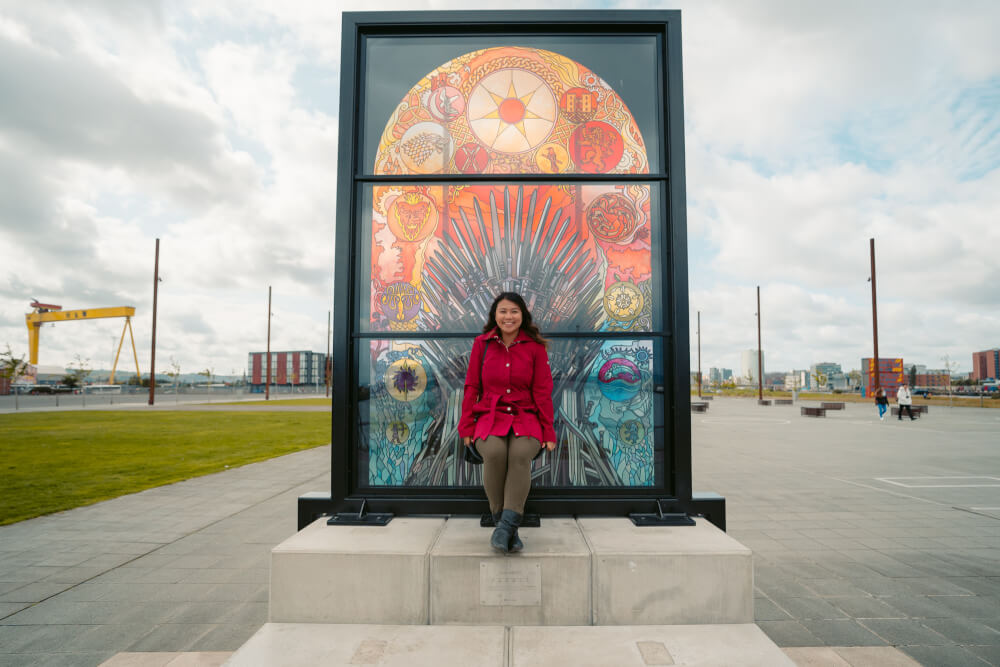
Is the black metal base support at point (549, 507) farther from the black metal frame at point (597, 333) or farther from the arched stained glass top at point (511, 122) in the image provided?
the arched stained glass top at point (511, 122)

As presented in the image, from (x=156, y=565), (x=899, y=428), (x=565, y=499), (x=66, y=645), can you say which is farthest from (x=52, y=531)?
(x=899, y=428)

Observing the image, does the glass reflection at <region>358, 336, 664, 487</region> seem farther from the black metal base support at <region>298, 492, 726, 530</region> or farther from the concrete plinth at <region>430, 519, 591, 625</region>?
the concrete plinth at <region>430, 519, 591, 625</region>

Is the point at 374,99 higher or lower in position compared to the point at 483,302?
higher

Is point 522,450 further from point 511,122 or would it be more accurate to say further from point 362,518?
point 511,122

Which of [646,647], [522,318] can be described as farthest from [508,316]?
[646,647]

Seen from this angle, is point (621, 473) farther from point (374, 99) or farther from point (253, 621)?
point (374, 99)

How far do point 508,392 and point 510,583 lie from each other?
3.49ft

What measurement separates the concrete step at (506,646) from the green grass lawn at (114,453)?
Result: 4.70 metres

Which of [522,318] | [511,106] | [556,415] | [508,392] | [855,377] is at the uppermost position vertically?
[511,106]

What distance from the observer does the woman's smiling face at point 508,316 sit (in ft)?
11.1

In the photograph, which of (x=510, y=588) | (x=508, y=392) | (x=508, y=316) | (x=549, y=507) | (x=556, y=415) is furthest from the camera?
(x=556, y=415)

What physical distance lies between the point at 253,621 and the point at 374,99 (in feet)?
12.3

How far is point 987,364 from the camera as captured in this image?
9394 centimetres

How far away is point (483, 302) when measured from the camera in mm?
4043
